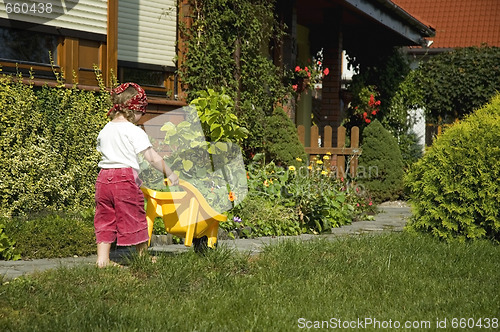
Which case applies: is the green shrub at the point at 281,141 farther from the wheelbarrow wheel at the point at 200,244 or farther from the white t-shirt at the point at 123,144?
the white t-shirt at the point at 123,144

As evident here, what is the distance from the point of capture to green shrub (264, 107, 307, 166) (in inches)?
449

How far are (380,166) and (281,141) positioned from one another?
318cm

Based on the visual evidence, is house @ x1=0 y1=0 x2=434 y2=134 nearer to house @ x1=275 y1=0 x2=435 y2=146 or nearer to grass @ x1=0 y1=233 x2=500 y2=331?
house @ x1=275 y1=0 x2=435 y2=146

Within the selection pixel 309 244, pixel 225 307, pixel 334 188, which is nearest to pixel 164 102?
pixel 334 188

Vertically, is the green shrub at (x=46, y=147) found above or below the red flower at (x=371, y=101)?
below

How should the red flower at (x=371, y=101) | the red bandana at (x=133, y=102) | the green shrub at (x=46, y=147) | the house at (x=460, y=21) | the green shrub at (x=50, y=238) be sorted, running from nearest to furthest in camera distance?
the red bandana at (x=133, y=102), the green shrub at (x=50, y=238), the green shrub at (x=46, y=147), the red flower at (x=371, y=101), the house at (x=460, y=21)

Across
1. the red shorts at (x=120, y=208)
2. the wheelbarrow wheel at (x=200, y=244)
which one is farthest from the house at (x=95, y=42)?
the wheelbarrow wheel at (x=200, y=244)

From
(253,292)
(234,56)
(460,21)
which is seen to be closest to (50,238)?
(253,292)

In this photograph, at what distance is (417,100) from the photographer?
18203 mm

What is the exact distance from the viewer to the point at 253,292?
177 inches

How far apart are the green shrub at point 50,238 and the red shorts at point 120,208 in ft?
2.58

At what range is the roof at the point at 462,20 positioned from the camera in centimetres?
2645

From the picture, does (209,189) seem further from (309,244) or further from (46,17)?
(46,17)

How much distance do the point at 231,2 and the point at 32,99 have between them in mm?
4110
